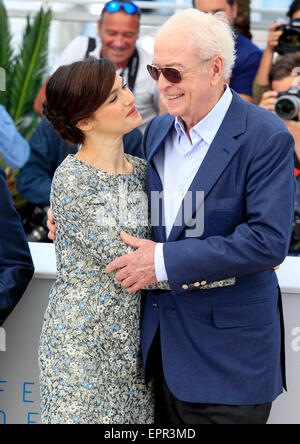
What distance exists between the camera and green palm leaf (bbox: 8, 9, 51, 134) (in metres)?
6.01

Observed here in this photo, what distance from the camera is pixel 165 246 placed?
2.10 metres

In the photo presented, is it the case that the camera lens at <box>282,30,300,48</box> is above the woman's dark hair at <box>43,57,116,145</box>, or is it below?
below

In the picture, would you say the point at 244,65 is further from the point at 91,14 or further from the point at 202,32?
the point at 202,32

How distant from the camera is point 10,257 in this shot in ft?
8.21

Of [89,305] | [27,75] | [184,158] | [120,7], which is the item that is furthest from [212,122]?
[27,75]

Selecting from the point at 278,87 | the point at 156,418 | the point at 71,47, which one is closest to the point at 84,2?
the point at 71,47

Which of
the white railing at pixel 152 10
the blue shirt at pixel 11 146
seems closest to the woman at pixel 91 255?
the blue shirt at pixel 11 146

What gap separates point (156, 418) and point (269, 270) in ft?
2.28

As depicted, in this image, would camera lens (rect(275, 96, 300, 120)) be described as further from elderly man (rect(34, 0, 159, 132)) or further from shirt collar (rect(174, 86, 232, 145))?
shirt collar (rect(174, 86, 232, 145))

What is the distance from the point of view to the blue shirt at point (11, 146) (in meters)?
4.19

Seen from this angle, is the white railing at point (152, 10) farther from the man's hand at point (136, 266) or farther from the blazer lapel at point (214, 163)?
the man's hand at point (136, 266)

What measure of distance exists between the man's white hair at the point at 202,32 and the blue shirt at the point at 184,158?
14 cm

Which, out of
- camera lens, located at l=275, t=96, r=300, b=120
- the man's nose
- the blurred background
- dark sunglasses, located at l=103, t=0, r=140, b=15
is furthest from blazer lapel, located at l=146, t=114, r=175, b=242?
the blurred background

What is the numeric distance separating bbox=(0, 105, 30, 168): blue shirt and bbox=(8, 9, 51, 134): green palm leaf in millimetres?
1903
